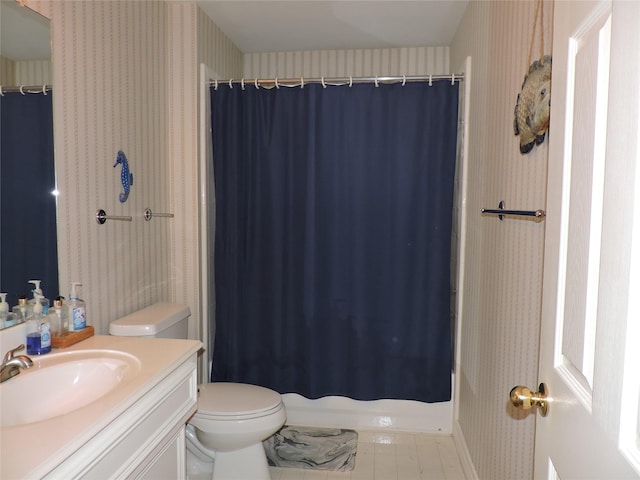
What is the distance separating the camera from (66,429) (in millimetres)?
935

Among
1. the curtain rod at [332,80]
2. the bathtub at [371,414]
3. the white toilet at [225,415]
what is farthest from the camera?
the bathtub at [371,414]

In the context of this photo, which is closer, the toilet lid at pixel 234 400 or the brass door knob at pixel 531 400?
the brass door knob at pixel 531 400

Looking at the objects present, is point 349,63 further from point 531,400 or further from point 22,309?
point 531,400

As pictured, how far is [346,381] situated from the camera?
8.58 ft

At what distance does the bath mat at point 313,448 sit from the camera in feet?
7.80

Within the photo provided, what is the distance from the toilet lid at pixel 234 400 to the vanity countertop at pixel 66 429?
0.71 metres

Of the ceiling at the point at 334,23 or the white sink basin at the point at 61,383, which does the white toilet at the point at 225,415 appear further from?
the ceiling at the point at 334,23

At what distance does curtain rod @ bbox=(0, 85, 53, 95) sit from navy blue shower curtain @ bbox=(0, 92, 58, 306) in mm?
12

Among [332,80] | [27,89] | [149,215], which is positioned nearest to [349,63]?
[332,80]

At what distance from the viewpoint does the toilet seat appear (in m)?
2.00

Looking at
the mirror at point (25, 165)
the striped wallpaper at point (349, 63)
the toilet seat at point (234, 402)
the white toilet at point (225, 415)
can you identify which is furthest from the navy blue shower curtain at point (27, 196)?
the striped wallpaper at point (349, 63)

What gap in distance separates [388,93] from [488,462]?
1759 mm

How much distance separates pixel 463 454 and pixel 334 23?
2.34 meters

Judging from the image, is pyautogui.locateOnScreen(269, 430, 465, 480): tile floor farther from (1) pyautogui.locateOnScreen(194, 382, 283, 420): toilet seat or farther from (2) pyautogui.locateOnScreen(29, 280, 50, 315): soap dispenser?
(2) pyautogui.locateOnScreen(29, 280, 50, 315): soap dispenser
